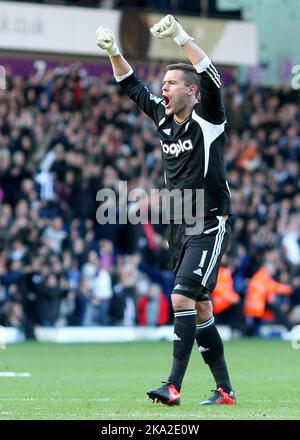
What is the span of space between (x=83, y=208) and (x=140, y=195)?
1.22 metres

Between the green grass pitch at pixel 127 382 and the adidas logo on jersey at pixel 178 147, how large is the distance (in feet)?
6.74

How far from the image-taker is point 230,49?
25906mm

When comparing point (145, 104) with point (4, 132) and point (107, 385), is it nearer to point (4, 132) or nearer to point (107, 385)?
point (107, 385)

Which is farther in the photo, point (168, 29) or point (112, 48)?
point (112, 48)

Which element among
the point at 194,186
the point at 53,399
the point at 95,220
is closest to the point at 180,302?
the point at 194,186

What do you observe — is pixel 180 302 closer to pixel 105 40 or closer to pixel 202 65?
pixel 202 65

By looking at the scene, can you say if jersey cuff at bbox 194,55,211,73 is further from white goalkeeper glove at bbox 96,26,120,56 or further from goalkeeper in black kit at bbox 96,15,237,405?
white goalkeeper glove at bbox 96,26,120,56

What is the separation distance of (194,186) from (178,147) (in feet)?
1.17

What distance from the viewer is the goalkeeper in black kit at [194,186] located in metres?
8.94

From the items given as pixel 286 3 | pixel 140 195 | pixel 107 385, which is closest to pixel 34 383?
pixel 107 385

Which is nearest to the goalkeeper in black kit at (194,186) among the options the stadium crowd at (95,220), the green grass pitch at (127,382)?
the green grass pitch at (127,382)

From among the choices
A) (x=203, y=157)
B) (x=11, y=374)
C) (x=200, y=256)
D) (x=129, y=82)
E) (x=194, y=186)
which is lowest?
(x=11, y=374)

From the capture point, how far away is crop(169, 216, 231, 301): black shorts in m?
9.07

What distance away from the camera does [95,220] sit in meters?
23.0
